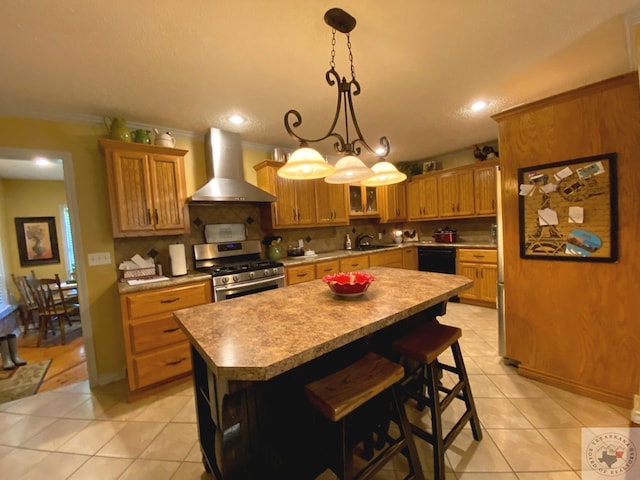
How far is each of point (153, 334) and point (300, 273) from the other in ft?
5.15

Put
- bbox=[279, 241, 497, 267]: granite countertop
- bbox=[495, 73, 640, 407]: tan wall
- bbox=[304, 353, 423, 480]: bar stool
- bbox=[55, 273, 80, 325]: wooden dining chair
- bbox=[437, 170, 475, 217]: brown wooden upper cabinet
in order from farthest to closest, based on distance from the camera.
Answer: bbox=[437, 170, 475, 217]: brown wooden upper cabinet
bbox=[55, 273, 80, 325]: wooden dining chair
bbox=[279, 241, 497, 267]: granite countertop
bbox=[495, 73, 640, 407]: tan wall
bbox=[304, 353, 423, 480]: bar stool

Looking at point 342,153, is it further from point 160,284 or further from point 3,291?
point 3,291

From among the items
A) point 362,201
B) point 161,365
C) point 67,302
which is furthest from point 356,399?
point 67,302

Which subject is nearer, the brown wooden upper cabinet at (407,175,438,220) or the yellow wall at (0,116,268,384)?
the yellow wall at (0,116,268,384)

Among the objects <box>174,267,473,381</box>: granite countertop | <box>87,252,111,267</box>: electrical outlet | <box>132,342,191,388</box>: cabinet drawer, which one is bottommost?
<box>132,342,191,388</box>: cabinet drawer

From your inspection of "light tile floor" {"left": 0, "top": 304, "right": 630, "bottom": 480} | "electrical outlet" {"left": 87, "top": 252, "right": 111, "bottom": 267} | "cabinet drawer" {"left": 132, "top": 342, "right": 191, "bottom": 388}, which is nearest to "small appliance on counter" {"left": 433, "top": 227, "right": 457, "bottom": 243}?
"light tile floor" {"left": 0, "top": 304, "right": 630, "bottom": 480}

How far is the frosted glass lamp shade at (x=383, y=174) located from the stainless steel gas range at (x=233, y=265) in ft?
5.15

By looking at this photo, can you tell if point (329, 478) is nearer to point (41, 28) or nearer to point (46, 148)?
point (41, 28)

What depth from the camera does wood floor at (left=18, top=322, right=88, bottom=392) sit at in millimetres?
2603

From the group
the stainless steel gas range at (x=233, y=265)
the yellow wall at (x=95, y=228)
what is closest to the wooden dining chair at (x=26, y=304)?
the yellow wall at (x=95, y=228)

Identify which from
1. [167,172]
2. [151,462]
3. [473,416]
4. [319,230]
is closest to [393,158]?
[319,230]

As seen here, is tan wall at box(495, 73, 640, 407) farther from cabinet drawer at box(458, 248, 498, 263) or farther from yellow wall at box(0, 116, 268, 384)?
yellow wall at box(0, 116, 268, 384)

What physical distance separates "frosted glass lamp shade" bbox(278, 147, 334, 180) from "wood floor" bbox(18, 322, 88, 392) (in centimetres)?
296

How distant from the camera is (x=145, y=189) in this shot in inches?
98.6
